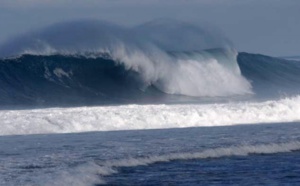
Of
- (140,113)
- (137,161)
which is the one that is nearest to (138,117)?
(140,113)

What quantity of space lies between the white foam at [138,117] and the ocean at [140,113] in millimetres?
30

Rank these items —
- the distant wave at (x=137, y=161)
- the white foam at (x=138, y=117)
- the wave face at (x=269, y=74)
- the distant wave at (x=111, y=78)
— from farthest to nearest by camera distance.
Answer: the wave face at (x=269, y=74), the distant wave at (x=111, y=78), the white foam at (x=138, y=117), the distant wave at (x=137, y=161)

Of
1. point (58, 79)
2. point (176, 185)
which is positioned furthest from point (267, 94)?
point (176, 185)

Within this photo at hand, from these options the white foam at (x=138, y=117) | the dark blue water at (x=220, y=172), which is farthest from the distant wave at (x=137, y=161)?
the white foam at (x=138, y=117)

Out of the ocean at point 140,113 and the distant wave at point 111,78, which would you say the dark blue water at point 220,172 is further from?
the distant wave at point 111,78

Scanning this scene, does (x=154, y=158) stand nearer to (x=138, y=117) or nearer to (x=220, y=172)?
(x=220, y=172)

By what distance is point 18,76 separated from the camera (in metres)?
32.5

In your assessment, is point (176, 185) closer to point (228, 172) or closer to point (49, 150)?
point (228, 172)

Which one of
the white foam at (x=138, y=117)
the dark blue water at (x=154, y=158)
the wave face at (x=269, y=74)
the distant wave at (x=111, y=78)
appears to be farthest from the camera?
the wave face at (x=269, y=74)

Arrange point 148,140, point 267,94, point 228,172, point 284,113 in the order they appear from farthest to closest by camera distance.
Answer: point 267,94 < point 284,113 < point 148,140 < point 228,172

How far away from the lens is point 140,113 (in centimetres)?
2422

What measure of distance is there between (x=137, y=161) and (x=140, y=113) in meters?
8.41

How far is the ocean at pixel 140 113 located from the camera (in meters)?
15.0

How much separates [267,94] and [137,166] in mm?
21671
